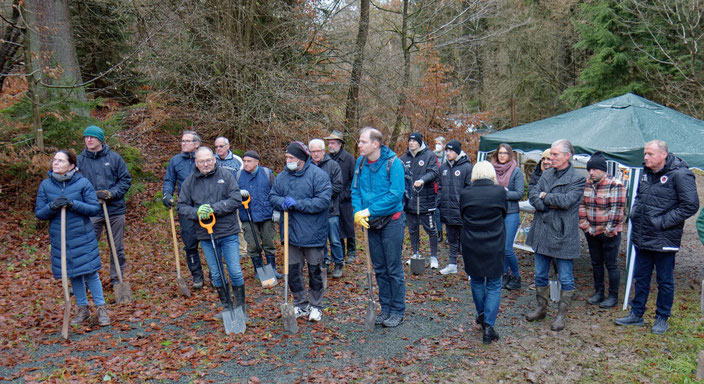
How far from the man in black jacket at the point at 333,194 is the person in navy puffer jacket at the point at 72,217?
2.85m

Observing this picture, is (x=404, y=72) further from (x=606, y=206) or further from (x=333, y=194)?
(x=606, y=206)


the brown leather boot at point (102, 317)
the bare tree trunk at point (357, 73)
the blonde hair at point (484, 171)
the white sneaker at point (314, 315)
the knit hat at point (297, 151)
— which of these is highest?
the bare tree trunk at point (357, 73)

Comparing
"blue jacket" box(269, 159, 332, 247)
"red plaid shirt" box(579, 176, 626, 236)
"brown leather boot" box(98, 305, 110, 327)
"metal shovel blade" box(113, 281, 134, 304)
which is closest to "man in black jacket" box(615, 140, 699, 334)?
"red plaid shirt" box(579, 176, 626, 236)

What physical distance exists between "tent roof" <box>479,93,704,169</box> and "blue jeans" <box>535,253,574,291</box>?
2.64m

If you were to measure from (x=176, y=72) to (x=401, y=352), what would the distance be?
931cm

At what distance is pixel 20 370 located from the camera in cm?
434

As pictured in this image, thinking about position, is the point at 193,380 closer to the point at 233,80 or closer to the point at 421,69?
the point at 233,80

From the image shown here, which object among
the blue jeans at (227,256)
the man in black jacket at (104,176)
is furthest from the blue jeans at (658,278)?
the man in black jacket at (104,176)

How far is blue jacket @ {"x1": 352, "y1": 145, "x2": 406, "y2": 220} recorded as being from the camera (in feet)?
16.2

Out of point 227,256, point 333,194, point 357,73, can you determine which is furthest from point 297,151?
point 357,73

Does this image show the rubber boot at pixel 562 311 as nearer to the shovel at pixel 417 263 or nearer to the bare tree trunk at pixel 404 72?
the shovel at pixel 417 263

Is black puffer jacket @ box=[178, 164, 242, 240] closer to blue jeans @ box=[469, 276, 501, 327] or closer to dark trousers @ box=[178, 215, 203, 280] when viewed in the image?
dark trousers @ box=[178, 215, 203, 280]

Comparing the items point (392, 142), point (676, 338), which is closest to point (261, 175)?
point (676, 338)

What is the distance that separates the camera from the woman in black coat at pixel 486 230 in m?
4.83
